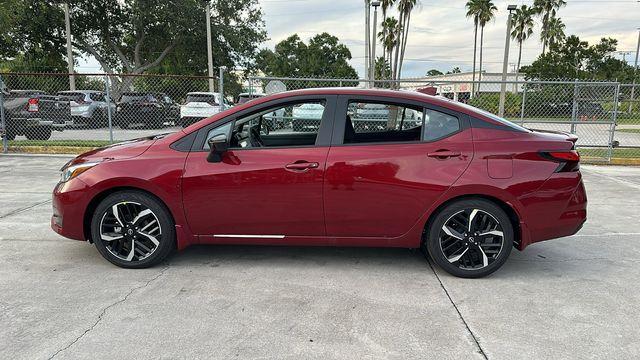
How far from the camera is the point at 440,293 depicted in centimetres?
371

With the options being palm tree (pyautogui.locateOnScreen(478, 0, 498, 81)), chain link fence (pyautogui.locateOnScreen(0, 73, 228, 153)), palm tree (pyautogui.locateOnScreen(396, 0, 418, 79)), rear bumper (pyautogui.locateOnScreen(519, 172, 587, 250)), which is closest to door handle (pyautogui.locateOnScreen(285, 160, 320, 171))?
rear bumper (pyautogui.locateOnScreen(519, 172, 587, 250))

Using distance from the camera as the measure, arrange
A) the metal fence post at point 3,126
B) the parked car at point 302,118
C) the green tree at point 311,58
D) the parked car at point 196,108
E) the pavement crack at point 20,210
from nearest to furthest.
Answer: the parked car at point 302,118 < the pavement crack at point 20,210 < the metal fence post at point 3,126 < the parked car at point 196,108 < the green tree at point 311,58

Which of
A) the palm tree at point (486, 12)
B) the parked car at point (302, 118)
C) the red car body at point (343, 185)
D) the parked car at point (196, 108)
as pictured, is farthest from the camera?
the palm tree at point (486, 12)

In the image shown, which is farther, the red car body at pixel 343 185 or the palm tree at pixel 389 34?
the palm tree at pixel 389 34

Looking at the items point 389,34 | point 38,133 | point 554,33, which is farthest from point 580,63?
point 38,133

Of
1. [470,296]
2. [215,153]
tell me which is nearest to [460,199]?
[470,296]

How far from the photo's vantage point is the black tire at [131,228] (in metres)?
4.02

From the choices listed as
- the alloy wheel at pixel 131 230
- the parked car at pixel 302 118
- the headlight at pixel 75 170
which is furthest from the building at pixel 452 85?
the headlight at pixel 75 170

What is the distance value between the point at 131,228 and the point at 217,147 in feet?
3.59

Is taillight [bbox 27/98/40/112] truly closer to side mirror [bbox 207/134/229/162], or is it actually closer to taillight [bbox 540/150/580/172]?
side mirror [bbox 207/134/229/162]

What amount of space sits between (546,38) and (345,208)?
2208 inches

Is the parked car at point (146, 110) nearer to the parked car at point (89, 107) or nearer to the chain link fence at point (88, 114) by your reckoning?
the chain link fence at point (88, 114)

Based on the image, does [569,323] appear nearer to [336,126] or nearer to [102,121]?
[336,126]

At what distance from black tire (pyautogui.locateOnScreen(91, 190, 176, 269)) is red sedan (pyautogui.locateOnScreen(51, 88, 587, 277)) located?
0.03 feet
